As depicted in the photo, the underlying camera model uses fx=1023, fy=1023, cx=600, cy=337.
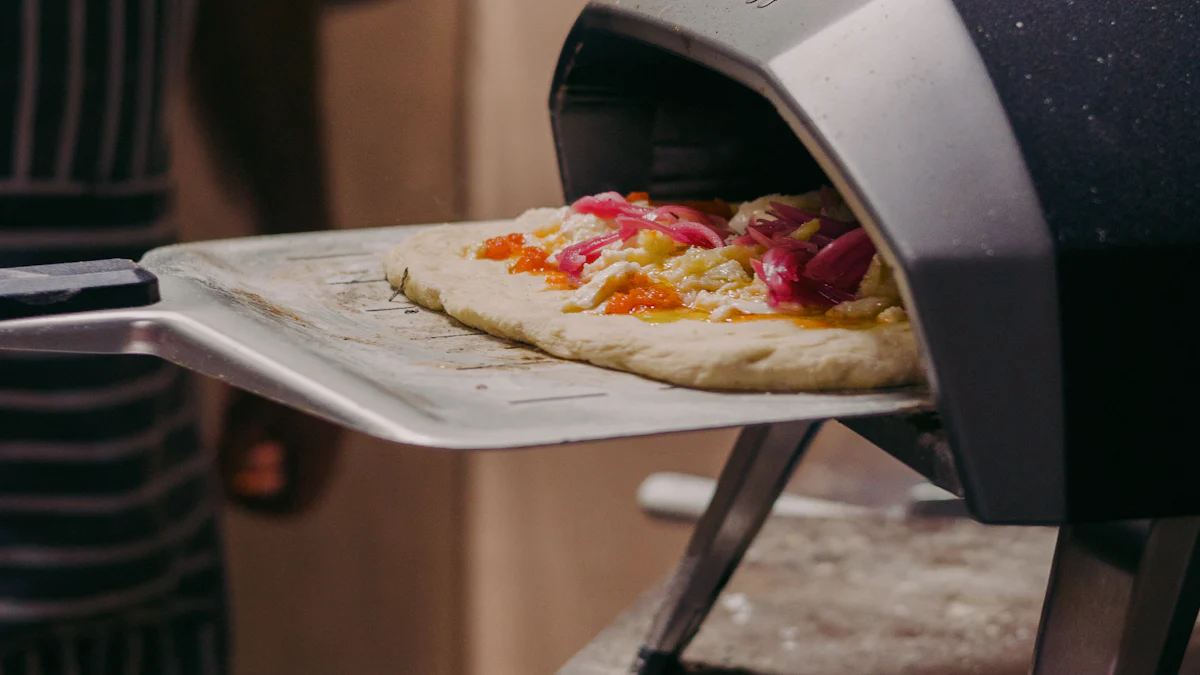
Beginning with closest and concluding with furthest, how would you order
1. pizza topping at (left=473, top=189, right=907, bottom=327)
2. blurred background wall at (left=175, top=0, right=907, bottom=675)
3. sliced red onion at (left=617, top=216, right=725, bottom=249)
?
pizza topping at (left=473, top=189, right=907, bottom=327), sliced red onion at (left=617, top=216, right=725, bottom=249), blurred background wall at (left=175, top=0, right=907, bottom=675)

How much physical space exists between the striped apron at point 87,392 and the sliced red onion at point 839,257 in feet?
3.08

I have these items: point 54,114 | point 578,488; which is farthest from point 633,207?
point 578,488

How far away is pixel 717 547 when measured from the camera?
3.22ft

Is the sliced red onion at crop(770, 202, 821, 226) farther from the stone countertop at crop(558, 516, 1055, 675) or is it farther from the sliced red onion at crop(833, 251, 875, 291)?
the stone countertop at crop(558, 516, 1055, 675)

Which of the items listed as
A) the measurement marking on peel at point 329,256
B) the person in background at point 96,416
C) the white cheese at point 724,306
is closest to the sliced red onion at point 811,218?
the white cheese at point 724,306

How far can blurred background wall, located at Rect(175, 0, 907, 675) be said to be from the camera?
2.22m

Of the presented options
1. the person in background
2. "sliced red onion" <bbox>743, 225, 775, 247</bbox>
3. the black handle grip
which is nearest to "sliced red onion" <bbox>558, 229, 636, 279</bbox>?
"sliced red onion" <bbox>743, 225, 775, 247</bbox>

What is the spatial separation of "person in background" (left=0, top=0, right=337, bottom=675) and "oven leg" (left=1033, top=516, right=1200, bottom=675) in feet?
3.71

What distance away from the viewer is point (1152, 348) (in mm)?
568

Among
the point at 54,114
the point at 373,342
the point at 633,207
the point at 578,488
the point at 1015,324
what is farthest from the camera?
the point at 578,488

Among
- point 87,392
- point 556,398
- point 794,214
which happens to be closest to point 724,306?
point 794,214

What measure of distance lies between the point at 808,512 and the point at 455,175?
1.37 meters

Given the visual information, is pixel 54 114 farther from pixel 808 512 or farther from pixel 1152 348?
pixel 1152 348

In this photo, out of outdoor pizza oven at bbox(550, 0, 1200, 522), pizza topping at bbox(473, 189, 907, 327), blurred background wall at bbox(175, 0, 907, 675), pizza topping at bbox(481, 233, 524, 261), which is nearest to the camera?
outdoor pizza oven at bbox(550, 0, 1200, 522)
